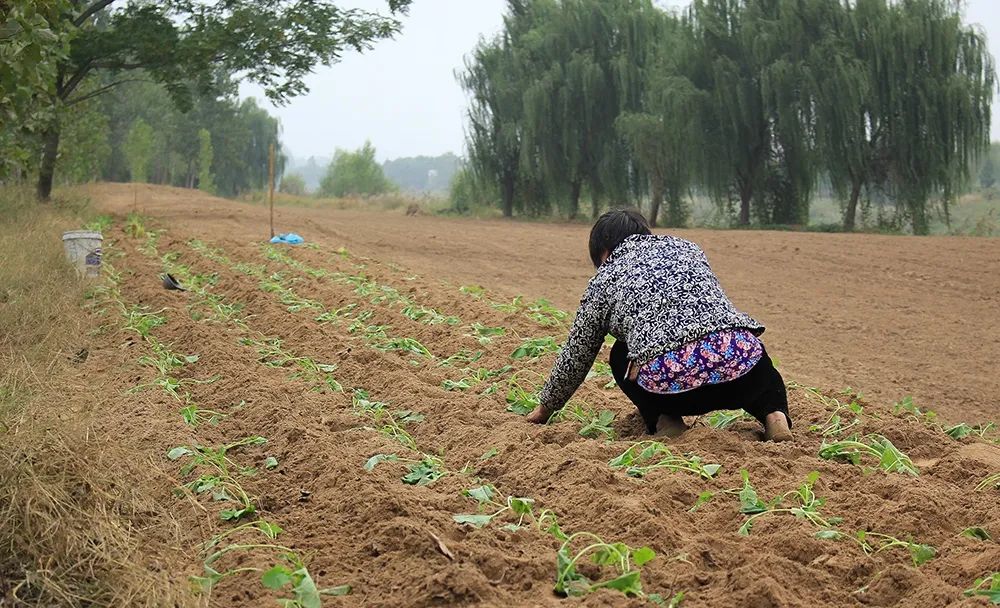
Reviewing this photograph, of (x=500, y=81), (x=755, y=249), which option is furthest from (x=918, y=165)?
(x=500, y=81)

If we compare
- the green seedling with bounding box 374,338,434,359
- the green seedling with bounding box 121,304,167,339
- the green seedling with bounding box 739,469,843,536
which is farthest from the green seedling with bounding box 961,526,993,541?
the green seedling with bounding box 121,304,167,339

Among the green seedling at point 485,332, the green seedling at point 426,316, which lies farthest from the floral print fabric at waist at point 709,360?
the green seedling at point 426,316

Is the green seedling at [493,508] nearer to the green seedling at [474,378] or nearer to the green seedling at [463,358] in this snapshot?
the green seedling at [474,378]

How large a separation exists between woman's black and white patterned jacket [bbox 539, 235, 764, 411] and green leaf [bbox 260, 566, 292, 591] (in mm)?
2090

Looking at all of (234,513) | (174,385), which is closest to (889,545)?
(234,513)

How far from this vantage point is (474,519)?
3.67m

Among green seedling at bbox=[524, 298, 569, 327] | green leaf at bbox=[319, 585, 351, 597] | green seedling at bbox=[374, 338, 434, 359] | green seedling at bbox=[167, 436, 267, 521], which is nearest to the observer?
green leaf at bbox=[319, 585, 351, 597]

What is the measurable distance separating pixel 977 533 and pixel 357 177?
98.9 m

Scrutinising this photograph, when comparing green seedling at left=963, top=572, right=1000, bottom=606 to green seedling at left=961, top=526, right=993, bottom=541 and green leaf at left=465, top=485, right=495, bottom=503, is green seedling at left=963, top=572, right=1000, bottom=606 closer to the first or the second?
green seedling at left=961, top=526, right=993, bottom=541

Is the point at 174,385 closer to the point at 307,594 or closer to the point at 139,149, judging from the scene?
the point at 307,594

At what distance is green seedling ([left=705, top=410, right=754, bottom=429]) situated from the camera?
533cm

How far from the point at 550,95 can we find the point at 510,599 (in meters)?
35.6

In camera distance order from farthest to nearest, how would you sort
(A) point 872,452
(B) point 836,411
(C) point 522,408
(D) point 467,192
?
(D) point 467,192
(C) point 522,408
(B) point 836,411
(A) point 872,452

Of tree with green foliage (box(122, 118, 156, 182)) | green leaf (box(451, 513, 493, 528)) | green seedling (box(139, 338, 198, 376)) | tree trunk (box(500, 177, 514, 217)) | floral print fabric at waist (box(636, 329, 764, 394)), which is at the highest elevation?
tree with green foliage (box(122, 118, 156, 182))
